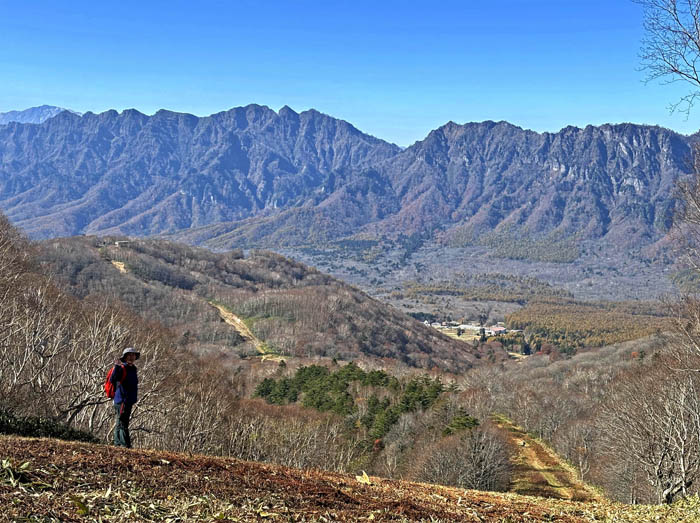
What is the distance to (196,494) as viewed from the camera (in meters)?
10.1

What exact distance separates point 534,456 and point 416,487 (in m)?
39.6

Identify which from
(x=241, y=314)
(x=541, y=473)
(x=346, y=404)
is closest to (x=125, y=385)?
(x=541, y=473)

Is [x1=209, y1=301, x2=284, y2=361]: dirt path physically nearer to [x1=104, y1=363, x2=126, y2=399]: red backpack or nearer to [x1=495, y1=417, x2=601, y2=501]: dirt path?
Result: [x1=495, y1=417, x2=601, y2=501]: dirt path

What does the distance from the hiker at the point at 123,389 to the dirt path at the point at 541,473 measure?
2878cm

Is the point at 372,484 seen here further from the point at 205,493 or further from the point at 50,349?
the point at 50,349

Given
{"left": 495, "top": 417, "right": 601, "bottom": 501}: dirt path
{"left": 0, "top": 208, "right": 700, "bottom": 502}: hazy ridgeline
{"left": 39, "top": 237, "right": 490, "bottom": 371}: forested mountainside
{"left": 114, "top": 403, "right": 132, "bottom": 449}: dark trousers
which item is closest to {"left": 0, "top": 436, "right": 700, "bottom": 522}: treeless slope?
{"left": 114, "top": 403, "right": 132, "bottom": 449}: dark trousers

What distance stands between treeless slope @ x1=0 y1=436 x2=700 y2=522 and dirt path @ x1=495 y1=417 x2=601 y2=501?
23.6 m

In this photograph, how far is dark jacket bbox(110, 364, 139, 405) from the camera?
45.1 ft

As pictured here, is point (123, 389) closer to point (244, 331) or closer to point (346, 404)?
point (346, 404)

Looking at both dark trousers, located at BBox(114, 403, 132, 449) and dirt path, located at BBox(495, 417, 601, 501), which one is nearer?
dark trousers, located at BBox(114, 403, 132, 449)

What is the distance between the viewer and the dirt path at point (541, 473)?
38375 millimetres

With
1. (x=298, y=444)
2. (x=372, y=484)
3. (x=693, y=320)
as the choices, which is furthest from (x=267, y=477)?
(x=298, y=444)

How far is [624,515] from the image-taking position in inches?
557

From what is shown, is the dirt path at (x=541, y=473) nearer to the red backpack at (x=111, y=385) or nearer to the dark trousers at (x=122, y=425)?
the dark trousers at (x=122, y=425)
